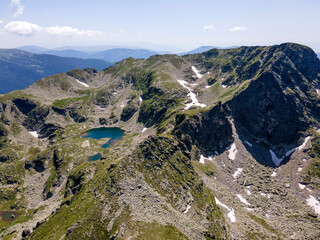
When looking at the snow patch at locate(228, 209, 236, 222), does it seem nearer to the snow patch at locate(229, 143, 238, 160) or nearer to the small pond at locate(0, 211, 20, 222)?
the snow patch at locate(229, 143, 238, 160)

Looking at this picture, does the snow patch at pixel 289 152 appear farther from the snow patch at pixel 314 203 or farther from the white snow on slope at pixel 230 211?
the white snow on slope at pixel 230 211

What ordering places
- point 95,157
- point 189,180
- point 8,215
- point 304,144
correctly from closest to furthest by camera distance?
1. point 189,180
2. point 8,215
3. point 95,157
4. point 304,144

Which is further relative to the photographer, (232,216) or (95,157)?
(95,157)

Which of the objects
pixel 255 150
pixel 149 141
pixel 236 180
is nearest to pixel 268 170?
pixel 255 150

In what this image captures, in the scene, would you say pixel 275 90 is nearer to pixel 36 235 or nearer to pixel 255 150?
pixel 255 150

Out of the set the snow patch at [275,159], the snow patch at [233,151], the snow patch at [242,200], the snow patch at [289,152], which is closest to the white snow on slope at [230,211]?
the snow patch at [242,200]

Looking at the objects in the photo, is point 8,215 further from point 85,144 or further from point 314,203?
point 314,203

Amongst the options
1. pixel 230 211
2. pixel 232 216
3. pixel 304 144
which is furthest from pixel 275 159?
pixel 232 216
